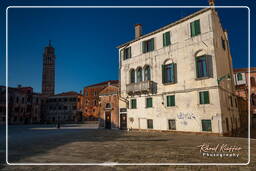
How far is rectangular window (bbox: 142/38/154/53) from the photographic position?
735 inches

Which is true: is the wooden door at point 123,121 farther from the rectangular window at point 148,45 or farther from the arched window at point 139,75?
the rectangular window at point 148,45

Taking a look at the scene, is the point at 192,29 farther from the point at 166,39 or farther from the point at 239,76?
the point at 239,76

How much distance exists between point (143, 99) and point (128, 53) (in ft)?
22.7

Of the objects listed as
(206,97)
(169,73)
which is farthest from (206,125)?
(169,73)

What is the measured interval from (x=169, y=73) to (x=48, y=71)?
84.6 metres

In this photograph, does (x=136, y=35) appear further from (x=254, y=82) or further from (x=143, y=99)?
(x=254, y=82)

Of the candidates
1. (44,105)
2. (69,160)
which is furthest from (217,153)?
(44,105)

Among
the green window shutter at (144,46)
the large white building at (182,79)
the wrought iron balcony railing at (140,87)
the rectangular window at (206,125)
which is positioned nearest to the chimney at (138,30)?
the large white building at (182,79)

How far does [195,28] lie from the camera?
1520 cm

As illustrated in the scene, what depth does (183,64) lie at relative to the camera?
51.5 ft

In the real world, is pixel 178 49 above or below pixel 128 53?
below

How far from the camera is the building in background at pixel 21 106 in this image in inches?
1725

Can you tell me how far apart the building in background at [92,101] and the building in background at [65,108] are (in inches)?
231

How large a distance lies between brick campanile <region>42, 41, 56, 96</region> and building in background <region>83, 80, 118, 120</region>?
4218cm
